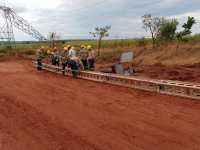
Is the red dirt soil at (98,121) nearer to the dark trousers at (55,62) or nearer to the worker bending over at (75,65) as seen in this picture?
the worker bending over at (75,65)

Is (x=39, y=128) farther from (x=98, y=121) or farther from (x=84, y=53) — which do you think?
(x=84, y=53)

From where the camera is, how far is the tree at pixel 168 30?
3481 centimetres

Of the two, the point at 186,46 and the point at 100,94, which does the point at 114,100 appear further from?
the point at 186,46

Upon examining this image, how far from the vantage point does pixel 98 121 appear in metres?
9.82

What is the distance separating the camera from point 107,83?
17.5 metres

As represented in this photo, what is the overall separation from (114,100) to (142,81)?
8.78ft

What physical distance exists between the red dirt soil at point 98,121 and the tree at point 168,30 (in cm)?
2116

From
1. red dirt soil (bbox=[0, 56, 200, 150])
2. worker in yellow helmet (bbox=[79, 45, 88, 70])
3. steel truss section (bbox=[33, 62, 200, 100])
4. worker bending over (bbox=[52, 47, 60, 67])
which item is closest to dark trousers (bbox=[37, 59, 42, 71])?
worker bending over (bbox=[52, 47, 60, 67])

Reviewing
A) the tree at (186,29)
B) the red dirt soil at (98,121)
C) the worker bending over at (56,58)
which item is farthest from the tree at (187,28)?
the red dirt soil at (98,121)

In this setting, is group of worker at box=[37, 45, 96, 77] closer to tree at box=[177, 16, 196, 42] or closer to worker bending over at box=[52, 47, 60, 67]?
worker bending over at box=[52, 47, 60, 67]

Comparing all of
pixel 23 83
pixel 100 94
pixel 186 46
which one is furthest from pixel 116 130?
pixel 186 46

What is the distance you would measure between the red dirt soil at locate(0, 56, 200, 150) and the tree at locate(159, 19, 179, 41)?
69.4ft

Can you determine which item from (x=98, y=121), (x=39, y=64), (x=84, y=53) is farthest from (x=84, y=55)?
(x=98, y=121)

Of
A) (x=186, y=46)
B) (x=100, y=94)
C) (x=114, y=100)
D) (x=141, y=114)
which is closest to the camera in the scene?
(x=141, y=114)
